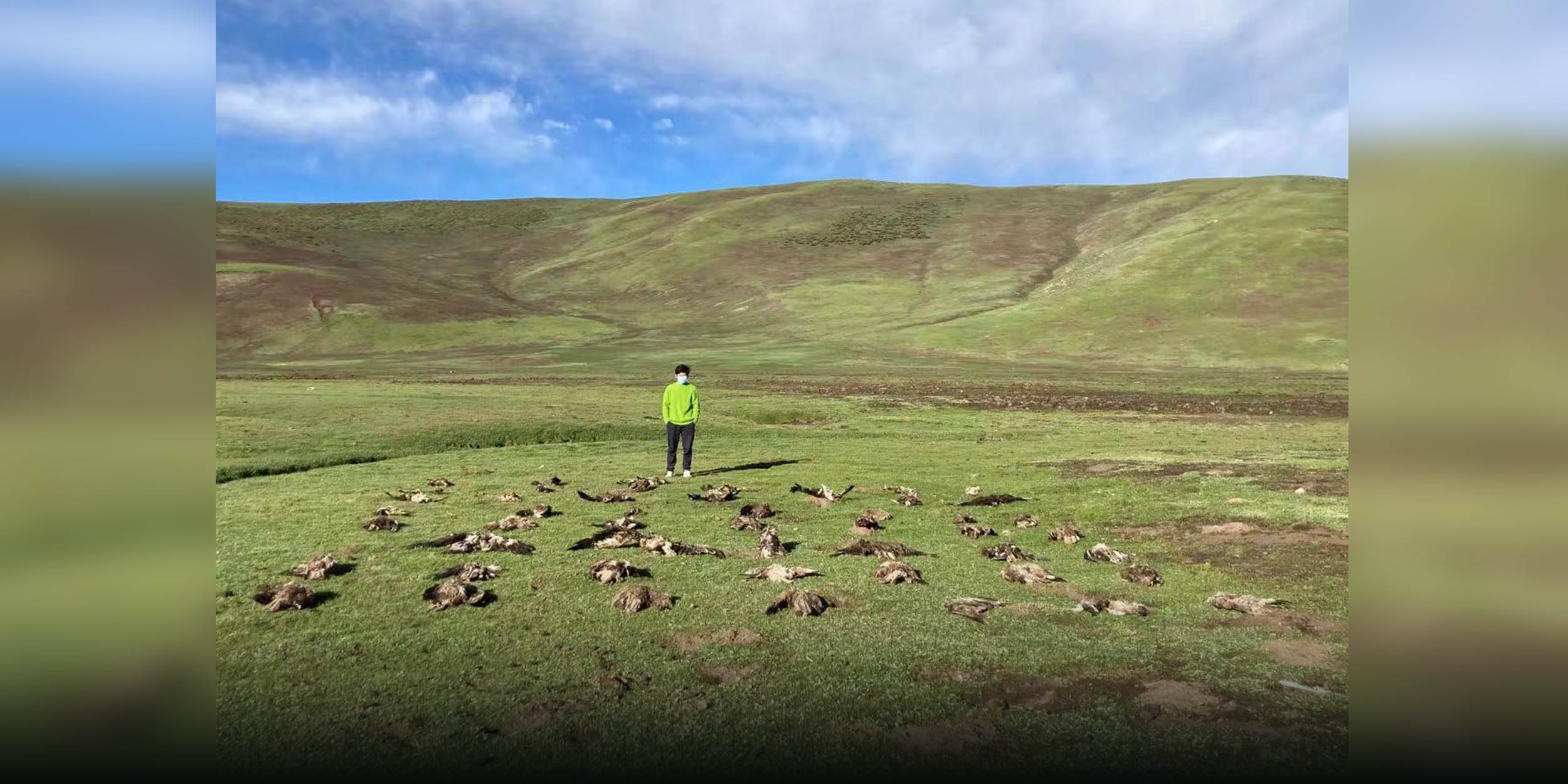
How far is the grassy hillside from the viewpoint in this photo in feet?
317

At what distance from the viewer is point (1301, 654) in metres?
9.20

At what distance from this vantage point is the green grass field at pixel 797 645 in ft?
23.3

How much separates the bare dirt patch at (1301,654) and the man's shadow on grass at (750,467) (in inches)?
659

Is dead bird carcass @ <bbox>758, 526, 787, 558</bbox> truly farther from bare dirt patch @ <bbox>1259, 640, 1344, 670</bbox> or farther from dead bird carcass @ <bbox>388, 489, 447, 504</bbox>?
dead bird carcass @ <bbox>388, 489, 447, 504</bbox>

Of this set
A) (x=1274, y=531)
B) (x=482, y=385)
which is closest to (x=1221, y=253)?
(x=482, y=385)

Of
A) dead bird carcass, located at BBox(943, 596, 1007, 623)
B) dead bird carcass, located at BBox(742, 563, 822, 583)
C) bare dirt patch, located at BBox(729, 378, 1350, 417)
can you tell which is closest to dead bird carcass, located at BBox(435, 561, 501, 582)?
dead bird carcass, located at BBox(742, 563, 822, 583)

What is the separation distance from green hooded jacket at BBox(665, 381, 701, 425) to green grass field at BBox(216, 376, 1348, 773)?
2.37 m

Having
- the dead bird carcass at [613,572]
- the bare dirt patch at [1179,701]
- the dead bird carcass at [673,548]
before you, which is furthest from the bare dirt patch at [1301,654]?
the dead bird carcass at [613,572]

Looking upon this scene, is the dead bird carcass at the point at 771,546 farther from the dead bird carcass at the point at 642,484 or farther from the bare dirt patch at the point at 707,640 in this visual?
the dead bird carcass at the point at 642,484
